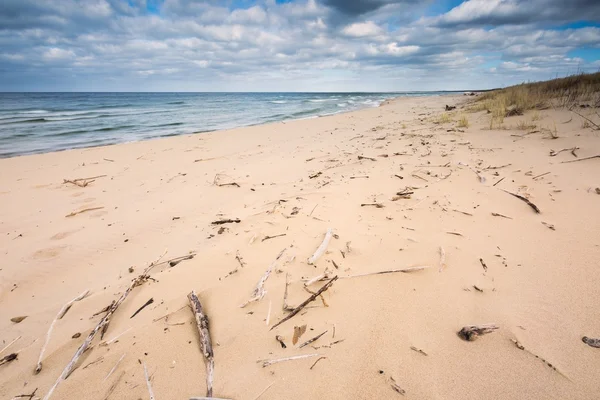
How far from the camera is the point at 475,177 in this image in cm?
437

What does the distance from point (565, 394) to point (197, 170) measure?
23.7 feet

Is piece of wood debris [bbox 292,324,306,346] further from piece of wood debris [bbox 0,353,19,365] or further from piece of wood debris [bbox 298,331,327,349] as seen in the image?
piece of wood debris [bbox 0,353,19,365]

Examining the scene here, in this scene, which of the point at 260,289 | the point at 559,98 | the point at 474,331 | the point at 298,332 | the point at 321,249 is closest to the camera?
the point at 474,331

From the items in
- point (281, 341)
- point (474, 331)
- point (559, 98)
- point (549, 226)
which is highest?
point (559, 98)

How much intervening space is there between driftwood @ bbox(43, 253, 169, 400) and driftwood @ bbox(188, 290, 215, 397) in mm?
628

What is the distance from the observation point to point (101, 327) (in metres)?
2.15

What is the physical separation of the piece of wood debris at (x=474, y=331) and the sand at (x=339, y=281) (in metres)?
0.04

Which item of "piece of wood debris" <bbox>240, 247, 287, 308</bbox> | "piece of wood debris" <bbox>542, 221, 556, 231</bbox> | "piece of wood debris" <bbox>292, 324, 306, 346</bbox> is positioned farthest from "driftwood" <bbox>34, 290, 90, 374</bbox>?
"piece of wood debris" <bbox>542, 221, 556, 231</bbox>

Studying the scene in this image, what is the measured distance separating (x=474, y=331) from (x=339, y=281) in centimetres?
99

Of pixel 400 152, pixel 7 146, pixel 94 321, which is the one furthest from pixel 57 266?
pixel 7 146

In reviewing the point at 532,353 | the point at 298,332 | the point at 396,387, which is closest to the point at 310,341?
the point at 298,332

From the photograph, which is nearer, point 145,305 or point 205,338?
point 205,338

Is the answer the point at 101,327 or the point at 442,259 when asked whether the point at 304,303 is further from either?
the point at 101,327

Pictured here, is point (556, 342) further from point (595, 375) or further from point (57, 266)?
point (57, 266)
